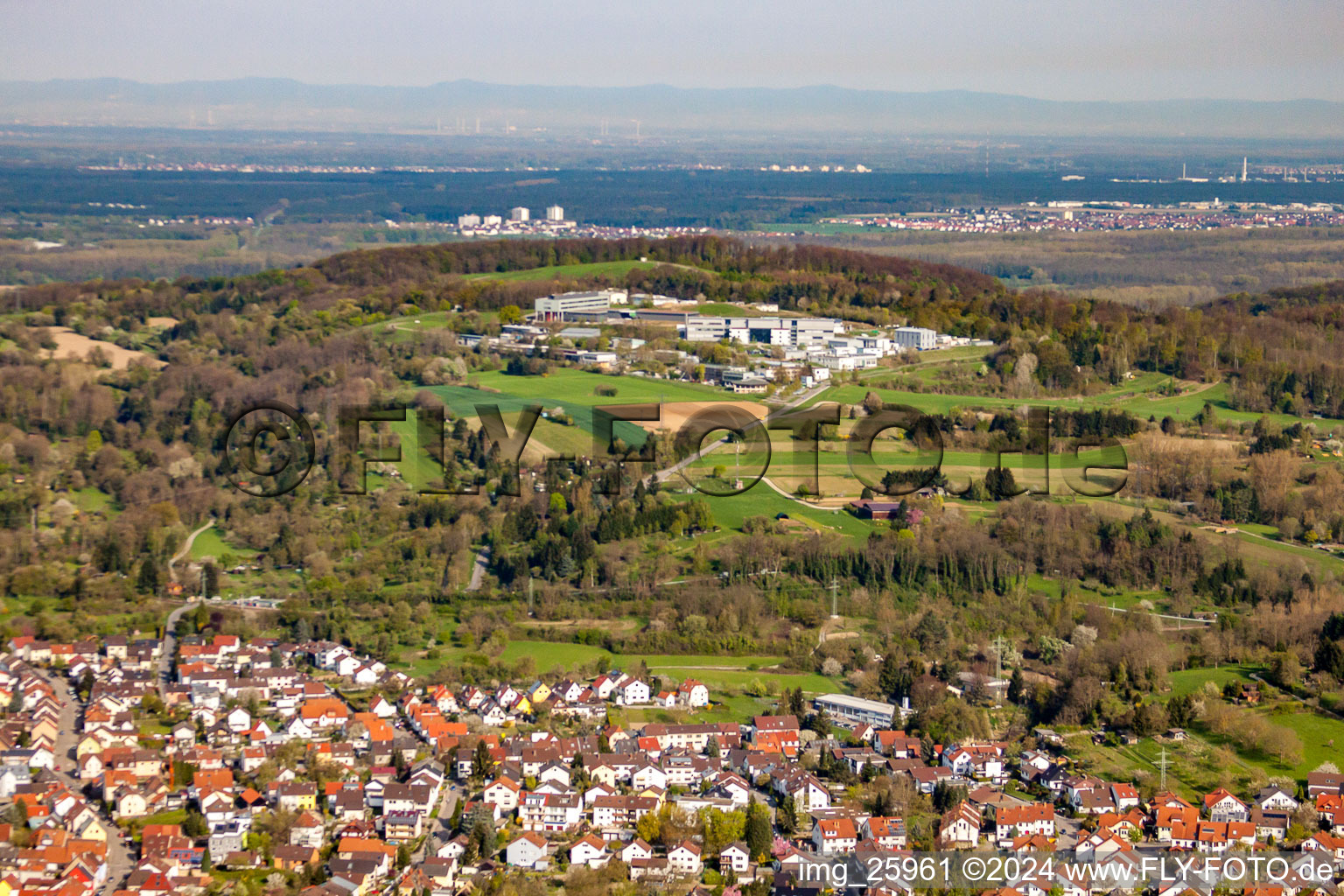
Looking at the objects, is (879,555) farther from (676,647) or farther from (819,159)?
(819,159)

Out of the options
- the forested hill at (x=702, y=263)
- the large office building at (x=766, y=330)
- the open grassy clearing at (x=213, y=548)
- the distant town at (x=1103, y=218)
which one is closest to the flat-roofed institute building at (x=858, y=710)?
the open grassy clearing at (x=213, y=548)

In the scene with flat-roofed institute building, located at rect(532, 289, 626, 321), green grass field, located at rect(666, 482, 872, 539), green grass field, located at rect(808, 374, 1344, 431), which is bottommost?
green grass field, located at rect(666, 482, 872, 539)

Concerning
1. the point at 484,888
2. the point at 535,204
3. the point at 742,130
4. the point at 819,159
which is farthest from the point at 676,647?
the point at 742,130

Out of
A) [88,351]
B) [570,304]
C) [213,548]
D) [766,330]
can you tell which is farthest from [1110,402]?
[88,351]

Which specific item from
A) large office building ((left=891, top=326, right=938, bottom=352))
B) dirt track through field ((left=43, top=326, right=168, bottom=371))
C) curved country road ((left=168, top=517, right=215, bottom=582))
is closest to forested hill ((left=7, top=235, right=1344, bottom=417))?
dirt track through field ((left=43, top=326, right=168, bottom=371))

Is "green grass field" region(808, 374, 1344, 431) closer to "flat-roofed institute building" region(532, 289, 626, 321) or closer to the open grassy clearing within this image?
"flat-roofed institute building" region(532, 289, 626, 321)

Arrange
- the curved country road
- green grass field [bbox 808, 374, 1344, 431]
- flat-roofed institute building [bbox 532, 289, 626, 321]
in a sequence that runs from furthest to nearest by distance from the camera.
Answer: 1. flat-roofed institute building [bbox 532, 289, 626, 321]
2. green grass field [bbox 808, 374, 1344, 431]
3. the curved country road

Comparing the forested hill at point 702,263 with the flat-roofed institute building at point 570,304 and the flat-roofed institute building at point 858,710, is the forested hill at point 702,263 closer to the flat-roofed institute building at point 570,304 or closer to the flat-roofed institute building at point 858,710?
the flat-roofed institute building at point 570,304
